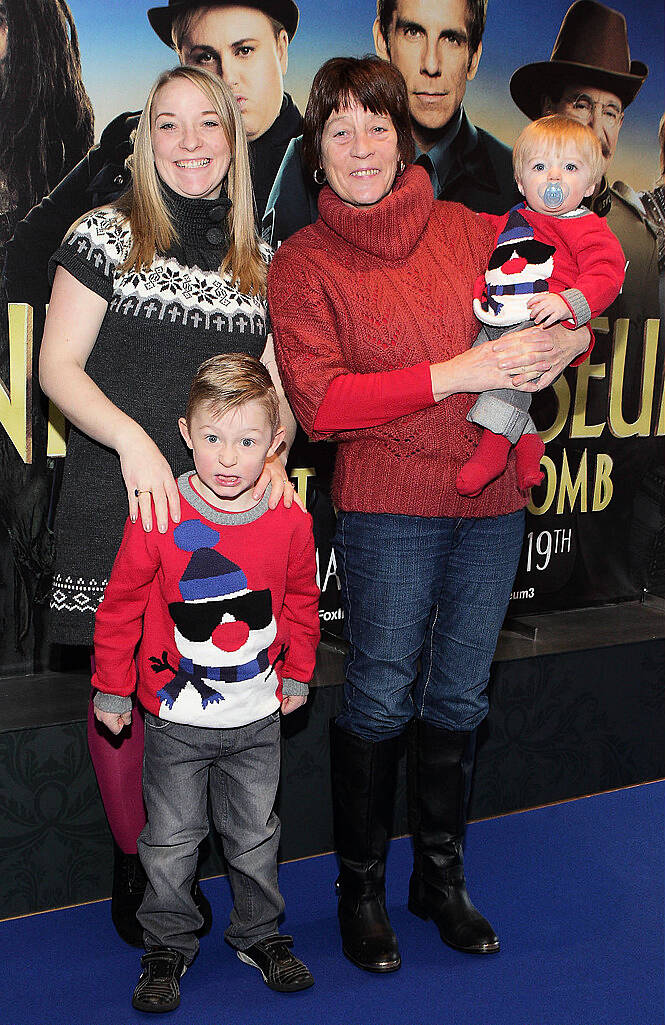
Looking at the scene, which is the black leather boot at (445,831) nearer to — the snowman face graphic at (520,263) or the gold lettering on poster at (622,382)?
the snowman face graphic at (520,263)

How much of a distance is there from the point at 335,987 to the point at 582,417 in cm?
200

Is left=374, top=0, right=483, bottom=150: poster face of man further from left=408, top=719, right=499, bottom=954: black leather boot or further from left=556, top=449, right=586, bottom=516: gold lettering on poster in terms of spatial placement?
left=408, top=719, right=499, bottom=954: black leather boot

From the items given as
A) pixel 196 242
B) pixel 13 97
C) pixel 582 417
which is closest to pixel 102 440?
pixel 196 242

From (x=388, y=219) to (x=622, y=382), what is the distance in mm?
1812

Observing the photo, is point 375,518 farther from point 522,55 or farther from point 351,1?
point 522,55

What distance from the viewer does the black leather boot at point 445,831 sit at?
1977 millimetres

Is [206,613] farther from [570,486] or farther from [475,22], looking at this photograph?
[475,22]

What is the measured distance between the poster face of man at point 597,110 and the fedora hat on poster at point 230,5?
892 mm

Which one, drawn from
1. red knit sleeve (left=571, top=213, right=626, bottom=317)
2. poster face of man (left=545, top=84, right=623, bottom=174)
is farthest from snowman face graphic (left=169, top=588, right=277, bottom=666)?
poster face of man (left=545, top=84, right=623, bottom=174)

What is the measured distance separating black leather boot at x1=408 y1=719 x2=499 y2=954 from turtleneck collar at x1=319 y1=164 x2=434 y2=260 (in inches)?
36.7

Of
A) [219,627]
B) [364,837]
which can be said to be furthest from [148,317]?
[364,837]

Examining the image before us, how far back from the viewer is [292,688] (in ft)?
6.11

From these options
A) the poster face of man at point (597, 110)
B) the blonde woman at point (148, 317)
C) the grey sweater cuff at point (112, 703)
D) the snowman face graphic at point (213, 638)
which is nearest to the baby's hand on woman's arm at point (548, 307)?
the blonde woman at point (148, 317)

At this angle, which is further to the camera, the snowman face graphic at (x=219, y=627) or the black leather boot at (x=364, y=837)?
the black leather boot at (x=364, y=837)
